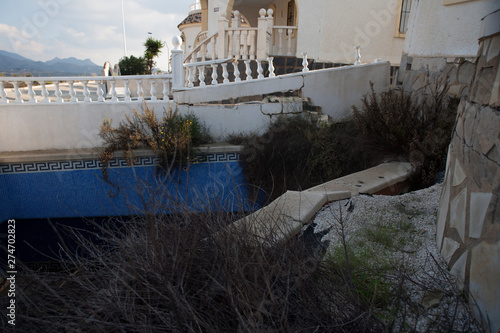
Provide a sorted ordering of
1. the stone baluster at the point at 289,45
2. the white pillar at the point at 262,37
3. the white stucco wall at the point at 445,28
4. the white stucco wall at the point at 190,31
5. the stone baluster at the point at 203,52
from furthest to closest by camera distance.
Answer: the white stucco wall at the point at 190,31, the stone baluster at the point at 203,52, the stone baluster at the point at 289,45, the white pillar at the point at 262,37, the white stucco wall at the point at 445,28

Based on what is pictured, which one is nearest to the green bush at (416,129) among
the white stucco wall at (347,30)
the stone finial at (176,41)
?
the stone finial at (176,41)

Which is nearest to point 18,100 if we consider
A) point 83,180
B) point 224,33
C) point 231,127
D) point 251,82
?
point 83,180

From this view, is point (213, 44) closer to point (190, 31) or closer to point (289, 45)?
point (289, 45)

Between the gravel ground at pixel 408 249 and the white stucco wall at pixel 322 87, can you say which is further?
the white stucco wall at pixel 322 87

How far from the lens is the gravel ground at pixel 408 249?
4.98 feet

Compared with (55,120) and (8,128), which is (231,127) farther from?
(8,128)

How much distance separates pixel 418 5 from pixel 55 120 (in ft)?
21.1

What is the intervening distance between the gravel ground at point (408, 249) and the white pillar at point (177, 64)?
429 cm

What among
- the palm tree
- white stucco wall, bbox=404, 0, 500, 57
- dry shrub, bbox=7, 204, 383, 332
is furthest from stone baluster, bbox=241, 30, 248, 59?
the palm tree

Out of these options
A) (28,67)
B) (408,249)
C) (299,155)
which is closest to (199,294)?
(408,249)

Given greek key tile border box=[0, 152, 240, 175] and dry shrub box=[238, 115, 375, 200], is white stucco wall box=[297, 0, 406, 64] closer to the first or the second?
dry shrub box=[238, 115, 375, 200]

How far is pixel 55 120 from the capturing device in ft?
19.7

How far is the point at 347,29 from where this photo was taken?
8.38 meters

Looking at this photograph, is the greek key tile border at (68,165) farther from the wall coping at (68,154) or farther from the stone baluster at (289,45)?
the stone baluster at (289,45)
